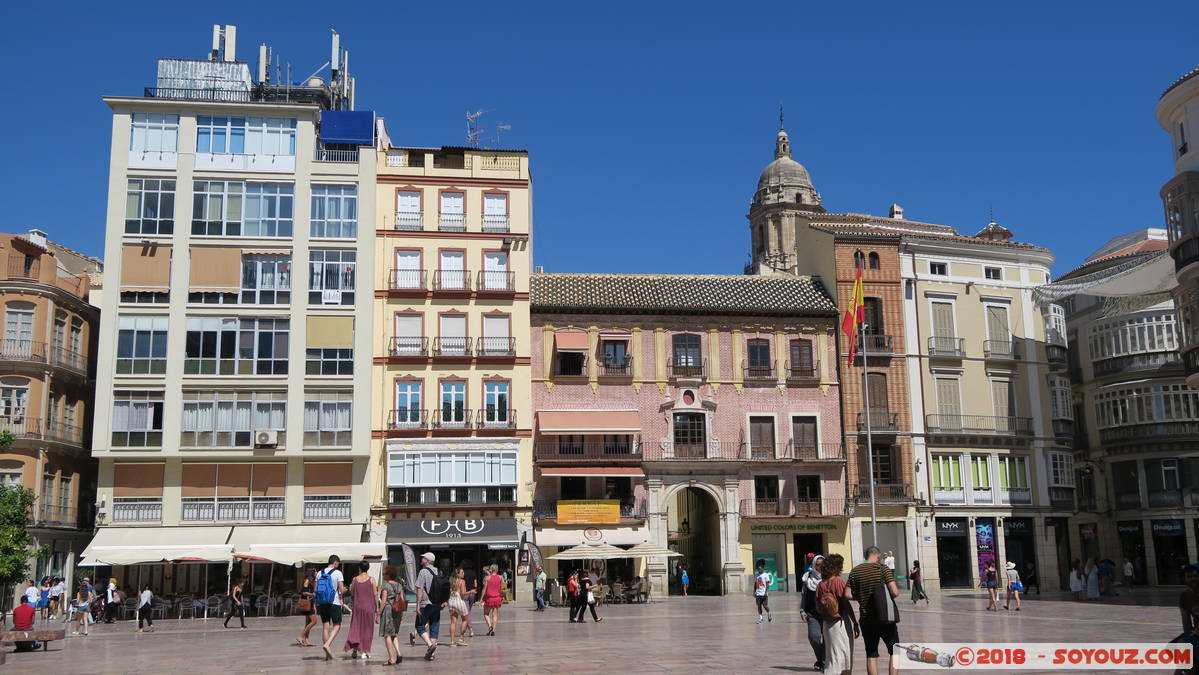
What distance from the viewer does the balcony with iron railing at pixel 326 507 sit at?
151 ft

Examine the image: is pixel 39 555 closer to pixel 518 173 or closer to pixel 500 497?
pixel 500 497

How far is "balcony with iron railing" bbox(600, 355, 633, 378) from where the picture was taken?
49625 millimetres

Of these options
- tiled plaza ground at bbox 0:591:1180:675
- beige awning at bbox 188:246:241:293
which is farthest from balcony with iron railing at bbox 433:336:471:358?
tiled plaza ground at bbox 0:591:1180:675

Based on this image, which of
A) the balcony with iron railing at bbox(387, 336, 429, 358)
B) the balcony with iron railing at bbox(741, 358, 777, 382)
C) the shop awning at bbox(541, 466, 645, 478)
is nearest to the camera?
the shop awning at bbox(541, 466, 645, 478)

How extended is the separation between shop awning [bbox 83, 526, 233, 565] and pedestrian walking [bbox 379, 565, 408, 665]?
23.1 m

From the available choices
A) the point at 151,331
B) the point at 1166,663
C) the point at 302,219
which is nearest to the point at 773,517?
the point at 302,219

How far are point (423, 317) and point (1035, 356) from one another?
28.0 m

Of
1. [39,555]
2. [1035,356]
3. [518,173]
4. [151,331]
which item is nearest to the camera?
[39,555]

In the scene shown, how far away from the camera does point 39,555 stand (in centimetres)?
4200

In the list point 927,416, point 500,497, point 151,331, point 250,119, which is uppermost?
point 250,119

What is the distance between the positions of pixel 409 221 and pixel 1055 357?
3016 cm

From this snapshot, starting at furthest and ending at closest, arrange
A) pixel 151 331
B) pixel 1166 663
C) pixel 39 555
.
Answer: pixel 151 331
pixel 39 555
pixel 1166 663

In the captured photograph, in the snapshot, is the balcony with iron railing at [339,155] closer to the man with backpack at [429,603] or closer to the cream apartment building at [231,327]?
the cream apartment building at [231,327]

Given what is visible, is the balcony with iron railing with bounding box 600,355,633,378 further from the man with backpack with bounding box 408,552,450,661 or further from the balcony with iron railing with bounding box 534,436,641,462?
the man with backpack with bounding box 408,552,450,661
